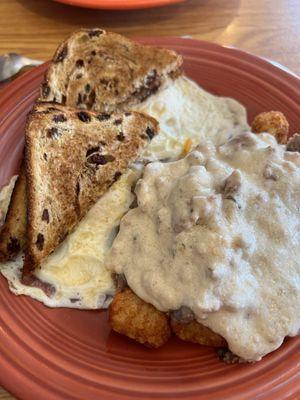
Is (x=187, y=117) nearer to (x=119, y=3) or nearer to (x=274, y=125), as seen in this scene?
(x=274, y=125)

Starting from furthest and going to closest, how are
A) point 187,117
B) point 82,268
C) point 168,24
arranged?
point 168,24 → point 187,117 → point 82,268

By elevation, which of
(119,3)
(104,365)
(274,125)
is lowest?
(104,365)

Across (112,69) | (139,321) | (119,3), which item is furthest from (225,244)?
(119,3)

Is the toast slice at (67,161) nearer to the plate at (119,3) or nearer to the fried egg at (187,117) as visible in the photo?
the fried egg at (187,117)

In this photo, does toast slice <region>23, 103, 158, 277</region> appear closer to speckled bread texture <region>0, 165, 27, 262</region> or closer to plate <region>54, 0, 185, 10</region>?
speckled bread texture <region>0, 165, 27, 262</region>

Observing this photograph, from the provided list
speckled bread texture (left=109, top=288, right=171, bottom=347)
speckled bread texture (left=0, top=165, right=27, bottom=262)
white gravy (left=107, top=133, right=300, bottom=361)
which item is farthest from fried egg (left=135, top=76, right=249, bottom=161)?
speckled bread texture (left=109, top=288, right=171, bottom=347)
